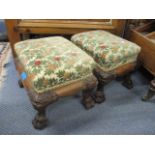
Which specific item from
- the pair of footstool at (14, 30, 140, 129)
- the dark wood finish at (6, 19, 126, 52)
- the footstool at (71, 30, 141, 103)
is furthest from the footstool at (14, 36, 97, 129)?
the dark wood finish at (6, 19, 126, 52)

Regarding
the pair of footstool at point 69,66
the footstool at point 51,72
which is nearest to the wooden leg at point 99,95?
the pair of footstool at point 69,66

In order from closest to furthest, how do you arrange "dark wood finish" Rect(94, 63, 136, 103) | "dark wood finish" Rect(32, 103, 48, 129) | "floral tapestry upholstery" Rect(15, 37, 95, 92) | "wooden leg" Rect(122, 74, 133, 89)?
"floral tapestry upholstery" Rect(15, 37, 95, 92)
"dark wood finish" Rect(32, 103, 48, 129)
"dark wood finish" Rect(94, 63, 136, 103)
"wooden leg" Rect(122, 74, 133, 89)

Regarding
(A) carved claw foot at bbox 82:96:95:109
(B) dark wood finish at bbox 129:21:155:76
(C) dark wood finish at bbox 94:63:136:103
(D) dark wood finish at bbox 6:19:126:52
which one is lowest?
(A) carved claw foot at bbox 82:96:95:109

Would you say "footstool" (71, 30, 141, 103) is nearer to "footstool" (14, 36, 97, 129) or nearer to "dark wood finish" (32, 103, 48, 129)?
"footstool" (14, 36, 97, 129)

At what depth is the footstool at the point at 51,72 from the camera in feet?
2.41

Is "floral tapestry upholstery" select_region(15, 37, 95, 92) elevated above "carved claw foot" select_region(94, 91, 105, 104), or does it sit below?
above

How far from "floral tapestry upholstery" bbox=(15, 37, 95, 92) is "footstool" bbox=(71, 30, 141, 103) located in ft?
0.39

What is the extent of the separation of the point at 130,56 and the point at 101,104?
1.17 ft

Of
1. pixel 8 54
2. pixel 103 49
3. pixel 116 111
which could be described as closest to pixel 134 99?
pixel 116 111

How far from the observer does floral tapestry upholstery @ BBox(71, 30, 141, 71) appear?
92 cm

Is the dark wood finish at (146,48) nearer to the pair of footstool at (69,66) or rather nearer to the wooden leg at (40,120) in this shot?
the pair of footstool at (69,66)

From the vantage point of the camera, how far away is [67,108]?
104cm

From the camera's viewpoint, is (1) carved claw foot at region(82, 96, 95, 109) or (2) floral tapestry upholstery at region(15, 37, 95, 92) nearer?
(2) floral tapestry upholstery at region(15, 37, 95, 92)

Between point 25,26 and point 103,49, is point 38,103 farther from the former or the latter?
point 25,26
